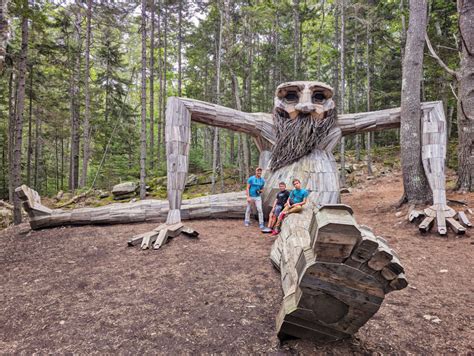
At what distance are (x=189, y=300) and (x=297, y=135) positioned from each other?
9.08ft

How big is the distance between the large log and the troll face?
2.84 m

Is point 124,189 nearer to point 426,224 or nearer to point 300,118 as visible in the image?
point 300,118

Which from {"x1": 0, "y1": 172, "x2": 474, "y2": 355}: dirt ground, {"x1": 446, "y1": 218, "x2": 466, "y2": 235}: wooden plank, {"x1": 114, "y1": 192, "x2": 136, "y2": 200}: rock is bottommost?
{"x1": 0, "y1": 172, "x2": 474, "y2": 355}: dirt ground

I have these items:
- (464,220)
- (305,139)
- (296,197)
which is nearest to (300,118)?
(305,139)

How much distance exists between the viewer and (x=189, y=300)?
222cm

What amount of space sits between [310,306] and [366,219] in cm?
413

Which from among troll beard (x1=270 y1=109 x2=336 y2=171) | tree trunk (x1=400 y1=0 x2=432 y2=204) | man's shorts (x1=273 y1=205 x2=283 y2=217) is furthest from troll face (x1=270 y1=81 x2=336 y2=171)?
tree trunk (x1=400 y1=0 x2=432 y2=204)

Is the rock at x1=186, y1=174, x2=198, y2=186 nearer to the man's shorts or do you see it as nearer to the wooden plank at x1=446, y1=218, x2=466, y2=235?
the man's shorts

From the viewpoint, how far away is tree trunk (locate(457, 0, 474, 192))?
493 centimetres

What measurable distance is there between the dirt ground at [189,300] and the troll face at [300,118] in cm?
140

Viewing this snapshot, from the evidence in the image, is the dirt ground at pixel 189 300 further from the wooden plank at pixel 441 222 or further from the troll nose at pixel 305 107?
the troll nose at pixel 305 107

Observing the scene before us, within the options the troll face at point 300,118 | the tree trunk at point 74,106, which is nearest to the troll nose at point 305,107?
the troll face at point 300,118

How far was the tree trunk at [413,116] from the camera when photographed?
4.57 meters

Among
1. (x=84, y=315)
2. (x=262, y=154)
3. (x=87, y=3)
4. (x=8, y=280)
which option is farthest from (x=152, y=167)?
(x=84, y=315)
